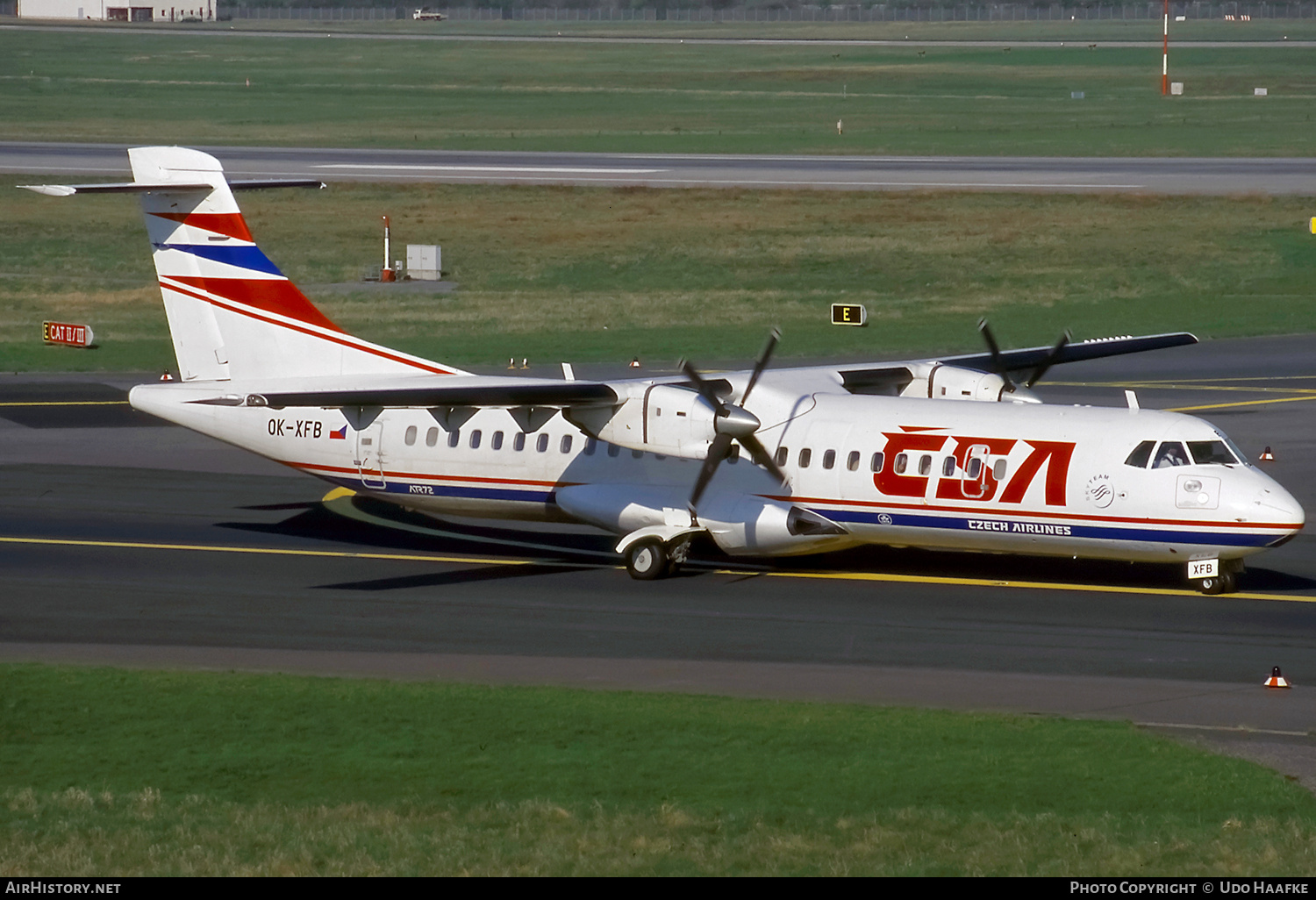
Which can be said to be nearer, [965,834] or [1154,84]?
[965,834]

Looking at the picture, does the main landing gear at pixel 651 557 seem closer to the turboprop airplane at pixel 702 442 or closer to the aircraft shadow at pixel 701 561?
the turboprop airplane at pixel 702 442

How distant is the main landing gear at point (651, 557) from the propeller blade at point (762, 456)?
5.72ft

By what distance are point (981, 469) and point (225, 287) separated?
13.7 meters

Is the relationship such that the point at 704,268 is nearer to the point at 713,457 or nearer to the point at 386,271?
the point at 386,271

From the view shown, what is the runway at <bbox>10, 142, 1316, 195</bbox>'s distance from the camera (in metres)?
81.2

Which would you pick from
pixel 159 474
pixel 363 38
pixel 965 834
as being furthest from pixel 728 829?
pixel 363 38

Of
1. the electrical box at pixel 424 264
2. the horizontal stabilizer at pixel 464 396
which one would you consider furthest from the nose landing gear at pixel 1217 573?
the electrical box at pixel 424 264

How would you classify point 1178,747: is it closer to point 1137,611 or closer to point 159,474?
point 1137,611

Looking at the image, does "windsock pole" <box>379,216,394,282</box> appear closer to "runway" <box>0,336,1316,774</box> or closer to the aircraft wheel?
"runway" <box>0,336,1316,774</box>

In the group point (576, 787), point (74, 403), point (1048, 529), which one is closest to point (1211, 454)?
point (1048, 529)

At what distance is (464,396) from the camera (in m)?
26.9

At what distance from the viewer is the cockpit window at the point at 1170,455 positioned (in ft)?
85.3

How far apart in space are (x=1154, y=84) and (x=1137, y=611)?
4862 inches

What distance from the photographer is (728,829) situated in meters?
15.8
